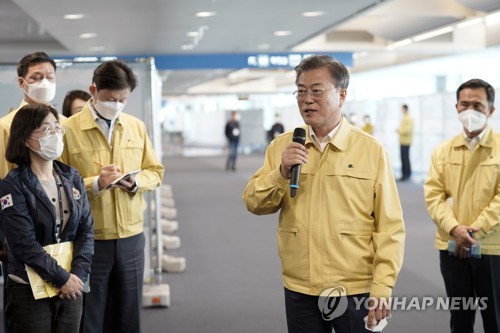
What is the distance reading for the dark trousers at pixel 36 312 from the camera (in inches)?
134

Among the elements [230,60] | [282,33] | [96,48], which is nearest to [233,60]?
[230,60]

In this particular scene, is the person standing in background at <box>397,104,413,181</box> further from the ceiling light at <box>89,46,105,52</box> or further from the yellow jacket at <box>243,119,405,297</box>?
the yellow jacket at <box>243,119,405,297</box>

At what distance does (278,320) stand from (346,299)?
3.43 m

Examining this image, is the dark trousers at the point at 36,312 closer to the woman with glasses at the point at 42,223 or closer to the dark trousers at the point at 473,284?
the woman with glasses at the point at 42,223

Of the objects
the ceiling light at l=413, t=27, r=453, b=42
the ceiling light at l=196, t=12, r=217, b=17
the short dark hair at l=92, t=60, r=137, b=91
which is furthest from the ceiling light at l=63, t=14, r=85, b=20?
the short dark hair at l=92, t=60, r=137, b=91

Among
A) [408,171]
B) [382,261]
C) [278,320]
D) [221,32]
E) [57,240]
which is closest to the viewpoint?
[382,261]

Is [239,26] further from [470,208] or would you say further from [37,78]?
[470,208]

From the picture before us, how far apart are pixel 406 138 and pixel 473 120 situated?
14745mm

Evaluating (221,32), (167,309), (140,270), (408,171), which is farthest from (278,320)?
(408,171)

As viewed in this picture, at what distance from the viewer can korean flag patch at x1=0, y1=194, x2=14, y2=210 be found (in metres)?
3.38

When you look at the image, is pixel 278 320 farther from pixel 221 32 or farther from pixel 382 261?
pixel 221 32

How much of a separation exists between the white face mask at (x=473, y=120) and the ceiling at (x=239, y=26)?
6.32m

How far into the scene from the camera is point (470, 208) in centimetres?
436

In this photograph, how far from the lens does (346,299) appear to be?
3.05 metres
